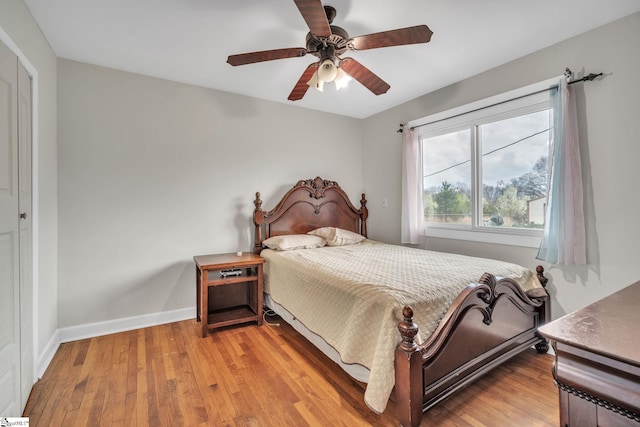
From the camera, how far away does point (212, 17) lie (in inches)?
77.5

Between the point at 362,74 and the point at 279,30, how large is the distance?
677 millimetres

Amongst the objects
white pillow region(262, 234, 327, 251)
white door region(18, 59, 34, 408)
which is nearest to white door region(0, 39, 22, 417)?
white door region(18, 59, 34, 408)

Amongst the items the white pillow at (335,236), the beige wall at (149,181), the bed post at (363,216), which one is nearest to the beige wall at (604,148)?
the white pillow at (335,236)

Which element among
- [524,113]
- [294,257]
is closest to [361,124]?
[524,113]

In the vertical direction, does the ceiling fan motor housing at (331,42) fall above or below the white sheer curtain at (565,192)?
above

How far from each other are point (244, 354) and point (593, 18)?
11.5 ft

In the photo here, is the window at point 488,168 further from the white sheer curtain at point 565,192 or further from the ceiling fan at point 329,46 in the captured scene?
the ceiling fan at point 329,46

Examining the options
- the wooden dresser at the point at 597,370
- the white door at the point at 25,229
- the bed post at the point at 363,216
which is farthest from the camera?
the bed post at the point at 363,216

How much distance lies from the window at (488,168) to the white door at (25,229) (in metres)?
3.44

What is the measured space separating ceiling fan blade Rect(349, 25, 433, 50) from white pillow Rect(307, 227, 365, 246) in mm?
2068

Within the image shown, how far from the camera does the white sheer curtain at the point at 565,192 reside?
2.15 metres

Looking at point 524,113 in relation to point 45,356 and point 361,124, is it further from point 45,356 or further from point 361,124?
point 45,356

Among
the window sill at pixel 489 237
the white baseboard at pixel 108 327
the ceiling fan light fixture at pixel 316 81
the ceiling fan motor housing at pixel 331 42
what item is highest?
the ceiling fan motor housing at pixel 331 42

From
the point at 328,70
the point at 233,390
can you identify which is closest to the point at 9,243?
the point at 233,390
